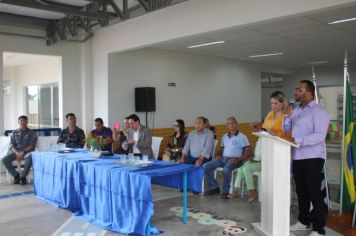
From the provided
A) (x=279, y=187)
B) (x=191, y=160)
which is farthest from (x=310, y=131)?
(x=191, y=160)

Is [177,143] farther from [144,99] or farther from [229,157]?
[144,99]

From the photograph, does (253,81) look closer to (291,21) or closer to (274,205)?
(291,21)

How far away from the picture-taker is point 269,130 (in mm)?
4039

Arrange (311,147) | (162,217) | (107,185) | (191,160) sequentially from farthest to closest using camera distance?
(191,160)
(162,217)
(107,185)
(311,147)

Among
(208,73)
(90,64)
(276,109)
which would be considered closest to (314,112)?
(276,109)

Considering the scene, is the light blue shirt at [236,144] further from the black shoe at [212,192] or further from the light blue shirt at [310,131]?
the light blue shirt at [310,131]

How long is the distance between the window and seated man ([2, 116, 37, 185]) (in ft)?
10.1

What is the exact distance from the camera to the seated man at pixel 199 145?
5551 millimetres

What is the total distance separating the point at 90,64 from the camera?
7.90 metres

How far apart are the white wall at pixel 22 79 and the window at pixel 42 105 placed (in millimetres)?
161

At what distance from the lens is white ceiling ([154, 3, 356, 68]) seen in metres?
5.89

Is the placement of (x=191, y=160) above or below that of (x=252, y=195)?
above

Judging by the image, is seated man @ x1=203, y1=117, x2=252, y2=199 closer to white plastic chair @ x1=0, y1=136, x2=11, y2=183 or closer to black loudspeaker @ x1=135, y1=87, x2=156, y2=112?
black loudspeaker @ x1=135, y1=87, x2=156, y2=112

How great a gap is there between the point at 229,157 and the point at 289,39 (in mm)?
3330
